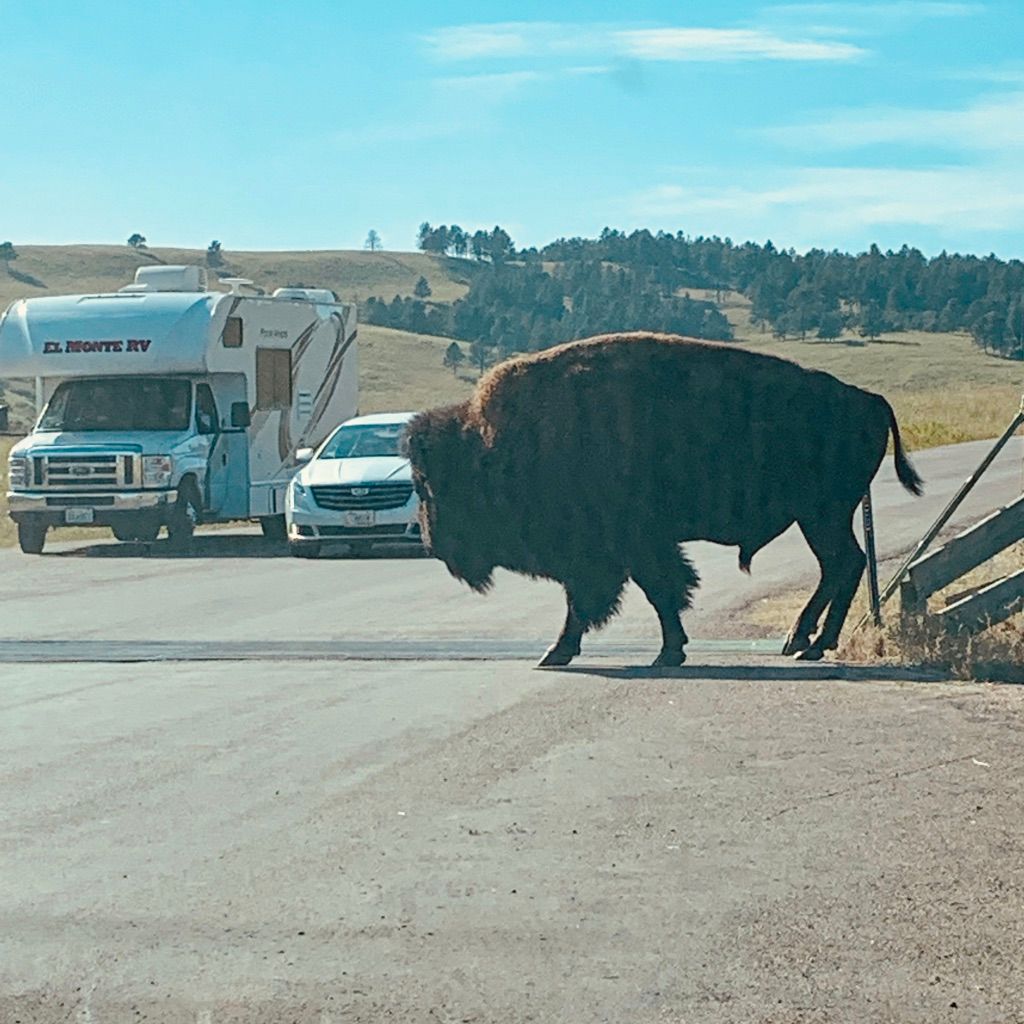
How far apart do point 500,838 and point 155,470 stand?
52.9 feet

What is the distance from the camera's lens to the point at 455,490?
1280cm

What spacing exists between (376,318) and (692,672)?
108515 millimetres

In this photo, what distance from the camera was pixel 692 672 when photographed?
11.7 meters

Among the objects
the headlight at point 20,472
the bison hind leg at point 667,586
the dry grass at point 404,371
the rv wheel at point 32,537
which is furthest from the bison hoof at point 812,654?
the dry grass at point 404,371

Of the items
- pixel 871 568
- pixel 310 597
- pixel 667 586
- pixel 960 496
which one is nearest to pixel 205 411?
pixel 310 597

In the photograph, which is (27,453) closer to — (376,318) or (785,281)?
(376,318)

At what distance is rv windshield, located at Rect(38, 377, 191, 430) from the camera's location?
78.7ft

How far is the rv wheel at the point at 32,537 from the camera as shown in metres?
23.8

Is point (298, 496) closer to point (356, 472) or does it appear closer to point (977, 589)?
point (356, 472)

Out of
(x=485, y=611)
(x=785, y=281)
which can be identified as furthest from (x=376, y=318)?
(x=485, y=611)

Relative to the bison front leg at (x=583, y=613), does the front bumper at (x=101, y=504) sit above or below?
below

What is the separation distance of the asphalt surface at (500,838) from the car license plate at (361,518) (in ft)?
26.2

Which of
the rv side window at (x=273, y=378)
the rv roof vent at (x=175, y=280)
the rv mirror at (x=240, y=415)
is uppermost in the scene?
the rv roof vent at (x=175, y=280)

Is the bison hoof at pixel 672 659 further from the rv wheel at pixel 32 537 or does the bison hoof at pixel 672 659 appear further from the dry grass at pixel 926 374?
the dry grass at pixel 926 374
